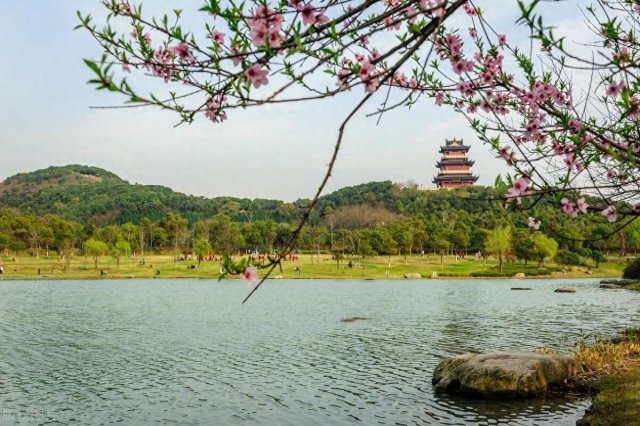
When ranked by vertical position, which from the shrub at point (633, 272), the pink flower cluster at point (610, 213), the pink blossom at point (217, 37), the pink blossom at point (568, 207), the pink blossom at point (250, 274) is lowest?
the shrub at point (633, 272)

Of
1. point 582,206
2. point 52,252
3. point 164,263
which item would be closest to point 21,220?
point 52,252

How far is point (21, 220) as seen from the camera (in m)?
108

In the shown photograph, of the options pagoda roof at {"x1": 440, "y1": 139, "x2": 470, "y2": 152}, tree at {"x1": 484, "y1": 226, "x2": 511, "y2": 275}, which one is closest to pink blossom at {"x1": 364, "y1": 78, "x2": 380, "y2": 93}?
tree at {"x1": 484, "y1": 226, "x2": 511, "y2": 275}

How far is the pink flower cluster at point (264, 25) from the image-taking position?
394cm

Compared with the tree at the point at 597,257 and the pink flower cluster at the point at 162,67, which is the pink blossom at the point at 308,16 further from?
the tree at the point at 597,257

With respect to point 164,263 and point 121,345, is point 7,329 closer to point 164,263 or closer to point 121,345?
point 121,345

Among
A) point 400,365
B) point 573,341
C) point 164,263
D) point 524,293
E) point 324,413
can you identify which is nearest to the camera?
point 324,413

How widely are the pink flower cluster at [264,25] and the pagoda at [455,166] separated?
173 metres

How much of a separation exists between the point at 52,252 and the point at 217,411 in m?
116

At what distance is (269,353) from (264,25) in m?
23.0

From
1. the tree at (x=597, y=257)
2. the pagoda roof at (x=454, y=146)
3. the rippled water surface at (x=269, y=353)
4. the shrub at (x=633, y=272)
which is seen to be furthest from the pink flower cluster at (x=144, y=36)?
the pagoda roof at (x=454, y=146)

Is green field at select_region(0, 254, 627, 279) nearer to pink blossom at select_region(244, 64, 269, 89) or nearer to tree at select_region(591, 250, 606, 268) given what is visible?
tree at select_region(591, 250, 606, 268)

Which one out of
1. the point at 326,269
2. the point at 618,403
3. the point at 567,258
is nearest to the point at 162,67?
the point at 618,403

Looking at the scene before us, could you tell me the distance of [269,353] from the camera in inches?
998
